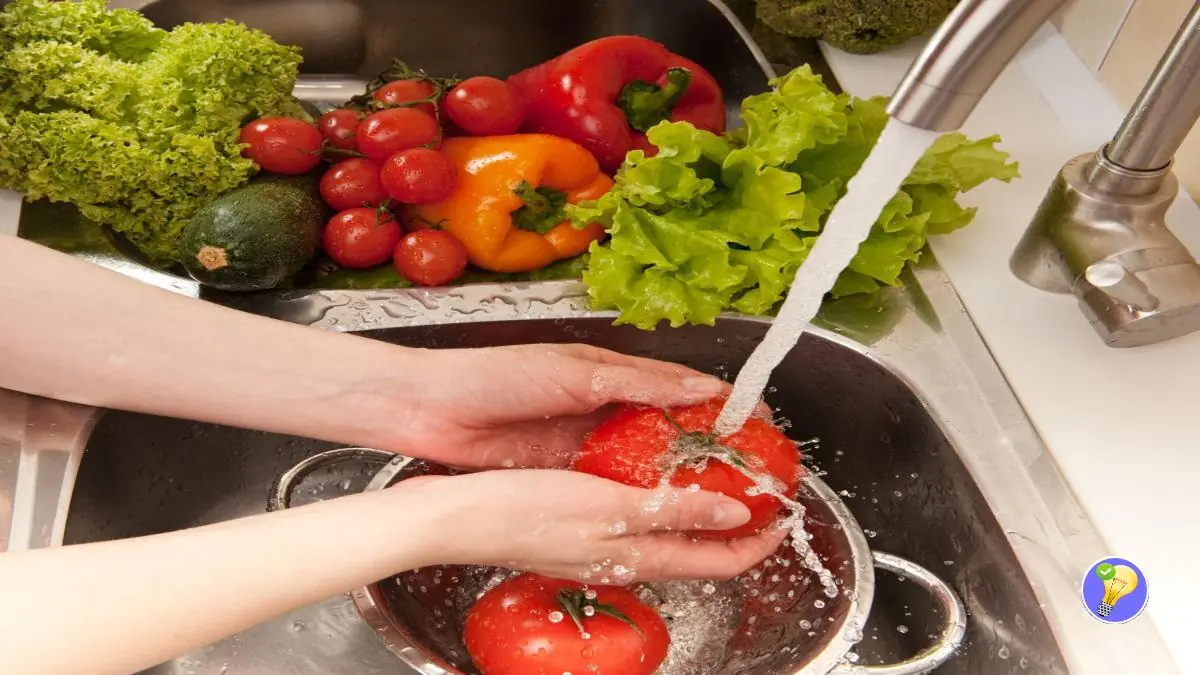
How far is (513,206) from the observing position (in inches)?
39.6

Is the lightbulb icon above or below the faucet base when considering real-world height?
below

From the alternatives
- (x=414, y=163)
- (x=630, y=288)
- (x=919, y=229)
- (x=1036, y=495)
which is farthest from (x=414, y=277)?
(x=1036, y=495)

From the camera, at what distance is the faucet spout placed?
0.47m

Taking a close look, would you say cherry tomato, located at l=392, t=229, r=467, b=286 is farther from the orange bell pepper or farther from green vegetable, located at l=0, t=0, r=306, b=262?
green vegetable, located at l=0, t=0, r=306, b=262

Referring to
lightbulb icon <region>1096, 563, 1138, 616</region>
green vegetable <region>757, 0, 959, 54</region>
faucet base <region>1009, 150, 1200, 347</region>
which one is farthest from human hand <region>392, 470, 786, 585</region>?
green vegetable <region>757, 0, 959, 54</region>

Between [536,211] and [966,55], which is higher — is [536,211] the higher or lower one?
the lower one

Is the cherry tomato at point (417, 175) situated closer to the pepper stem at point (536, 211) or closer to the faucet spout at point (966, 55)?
the pepper stem at point (536, 211)

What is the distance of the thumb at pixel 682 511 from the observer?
0.73 m

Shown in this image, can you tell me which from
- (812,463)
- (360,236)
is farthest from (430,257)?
(812,463)

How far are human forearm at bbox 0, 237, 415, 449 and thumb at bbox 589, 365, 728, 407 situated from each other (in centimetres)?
17

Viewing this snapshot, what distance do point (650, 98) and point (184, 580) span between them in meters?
0.74

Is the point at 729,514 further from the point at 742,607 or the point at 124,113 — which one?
the point at 124,113

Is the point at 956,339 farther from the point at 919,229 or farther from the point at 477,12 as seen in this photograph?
the point at 477,12

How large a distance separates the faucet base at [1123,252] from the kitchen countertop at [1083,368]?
4 centimetres
